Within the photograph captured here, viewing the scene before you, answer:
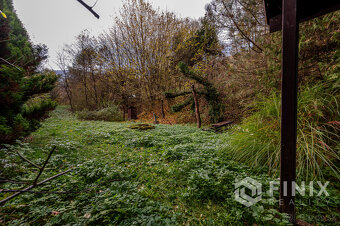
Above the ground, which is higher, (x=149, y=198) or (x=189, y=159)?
(x=189, y=159)

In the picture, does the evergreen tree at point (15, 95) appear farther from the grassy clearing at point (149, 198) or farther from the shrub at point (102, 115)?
the shrub at point (102, 115)

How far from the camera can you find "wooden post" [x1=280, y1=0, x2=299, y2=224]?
139cm

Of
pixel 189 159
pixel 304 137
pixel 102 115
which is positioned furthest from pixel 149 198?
pixel 102 115

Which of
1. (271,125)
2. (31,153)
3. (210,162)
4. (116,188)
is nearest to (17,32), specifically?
(31,153)

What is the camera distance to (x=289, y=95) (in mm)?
1405

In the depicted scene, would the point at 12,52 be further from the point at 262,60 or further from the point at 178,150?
the point at 262,60

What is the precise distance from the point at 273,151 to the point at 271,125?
18.5 inches

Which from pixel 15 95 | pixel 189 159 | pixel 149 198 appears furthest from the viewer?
pixel 15 95

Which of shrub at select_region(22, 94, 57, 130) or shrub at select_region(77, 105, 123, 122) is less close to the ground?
shrub at select_region(22, 94, 57, 130)

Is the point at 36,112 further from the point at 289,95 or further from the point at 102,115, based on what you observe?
the point at 102,115

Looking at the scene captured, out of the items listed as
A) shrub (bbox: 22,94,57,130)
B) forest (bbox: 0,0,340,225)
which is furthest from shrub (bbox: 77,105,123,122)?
shrub (bbox: 22,94,57,130)

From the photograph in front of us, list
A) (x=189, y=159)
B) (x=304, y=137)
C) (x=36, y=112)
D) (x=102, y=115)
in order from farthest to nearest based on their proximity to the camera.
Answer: (x=102, y=115) → (x=36, y=112) → (x=189, y=159) → (x=304, y=137)

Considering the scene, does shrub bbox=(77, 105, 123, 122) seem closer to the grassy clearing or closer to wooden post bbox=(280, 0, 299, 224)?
the grassy clearing

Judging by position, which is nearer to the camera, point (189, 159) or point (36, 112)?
point (189, 159)
